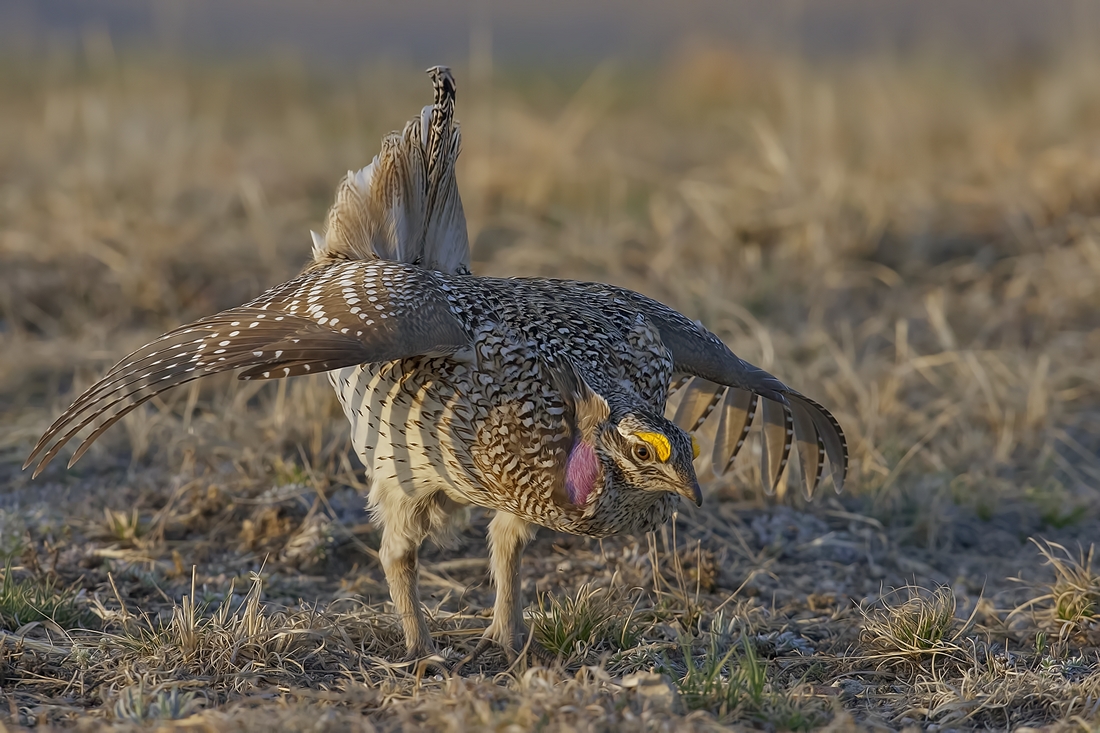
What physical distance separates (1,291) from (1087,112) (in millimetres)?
7092

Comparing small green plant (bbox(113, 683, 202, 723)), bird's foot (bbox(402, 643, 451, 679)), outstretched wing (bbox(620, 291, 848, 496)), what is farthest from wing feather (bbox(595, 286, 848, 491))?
small green plant (bbox(113, 683, 202, 723))

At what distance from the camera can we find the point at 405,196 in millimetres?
4375

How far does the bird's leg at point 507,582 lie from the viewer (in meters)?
3.85

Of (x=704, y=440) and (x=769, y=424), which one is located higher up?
(x=769, y=424)

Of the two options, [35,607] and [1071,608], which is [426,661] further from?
[1071,608]

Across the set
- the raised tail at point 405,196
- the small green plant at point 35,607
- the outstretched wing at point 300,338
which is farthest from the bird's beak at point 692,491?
the small green plant at point 35,607

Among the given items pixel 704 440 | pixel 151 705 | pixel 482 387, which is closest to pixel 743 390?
pixel 704 440

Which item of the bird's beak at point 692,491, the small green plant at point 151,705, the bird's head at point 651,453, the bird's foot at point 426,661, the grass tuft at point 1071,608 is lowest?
the grass tuft at point 1071,608

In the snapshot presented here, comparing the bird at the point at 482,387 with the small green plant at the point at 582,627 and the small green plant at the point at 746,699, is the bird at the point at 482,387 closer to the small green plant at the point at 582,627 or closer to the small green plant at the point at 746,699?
the small green plant at the point at 582,627

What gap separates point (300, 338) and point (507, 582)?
3.21 feet

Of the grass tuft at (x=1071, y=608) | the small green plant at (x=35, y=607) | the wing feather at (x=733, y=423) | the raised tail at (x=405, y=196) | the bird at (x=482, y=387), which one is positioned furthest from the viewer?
the wing feather at (x=733, y=423)

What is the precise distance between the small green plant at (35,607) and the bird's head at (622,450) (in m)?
1.64

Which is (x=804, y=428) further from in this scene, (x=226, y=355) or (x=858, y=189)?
(x=858, y=189)

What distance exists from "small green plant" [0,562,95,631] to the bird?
1.63 feet
